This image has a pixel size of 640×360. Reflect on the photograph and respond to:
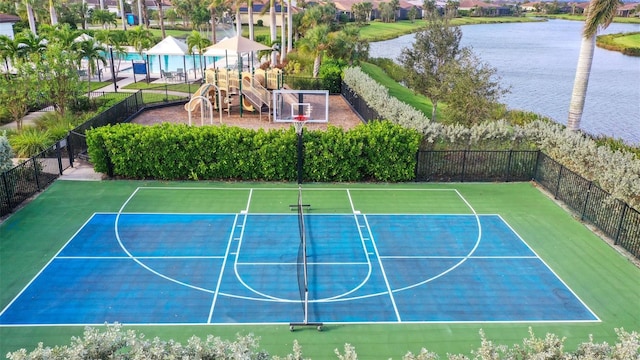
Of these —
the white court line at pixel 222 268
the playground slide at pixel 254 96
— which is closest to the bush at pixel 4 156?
the white court line at pixel 222 268

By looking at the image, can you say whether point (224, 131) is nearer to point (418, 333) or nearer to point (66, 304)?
point (66, 304)

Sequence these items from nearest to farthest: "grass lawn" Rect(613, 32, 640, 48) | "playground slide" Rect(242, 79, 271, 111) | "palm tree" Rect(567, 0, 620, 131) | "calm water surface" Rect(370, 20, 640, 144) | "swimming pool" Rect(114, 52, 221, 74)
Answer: "palm tree" Rect(567, 0, 620, 131), "playground slide" Rect(242, 79, 271, 111), "calm water surface" Rect(370, 20, 640, 144), "swimming pool" Rect(114, 52, 221, 74), "grass lawn" Rect(613, 32, 640, 48)

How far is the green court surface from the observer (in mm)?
10602

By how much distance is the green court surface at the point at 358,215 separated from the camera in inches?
417

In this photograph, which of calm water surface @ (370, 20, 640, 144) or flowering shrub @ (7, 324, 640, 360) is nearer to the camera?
flowering shrub @ (7, 324, 640, 360)

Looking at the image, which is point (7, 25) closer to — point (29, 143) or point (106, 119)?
point (106, 119)

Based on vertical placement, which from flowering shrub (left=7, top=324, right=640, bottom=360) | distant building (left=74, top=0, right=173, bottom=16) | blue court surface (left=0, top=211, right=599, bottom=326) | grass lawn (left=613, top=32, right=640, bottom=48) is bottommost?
blue court surface (left=0, top=211, right=599, bottom=326)

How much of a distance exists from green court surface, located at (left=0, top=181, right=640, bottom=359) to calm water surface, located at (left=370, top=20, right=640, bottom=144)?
15.7m

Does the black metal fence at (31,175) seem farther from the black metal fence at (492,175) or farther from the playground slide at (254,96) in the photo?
the playground slide at (254,96)

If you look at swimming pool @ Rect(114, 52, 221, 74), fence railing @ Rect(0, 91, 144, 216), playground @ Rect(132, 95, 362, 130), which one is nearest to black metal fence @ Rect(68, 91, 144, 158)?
fence railing @ Rect(0, 91, 144, 216)

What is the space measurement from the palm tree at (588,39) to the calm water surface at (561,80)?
8.08 meters

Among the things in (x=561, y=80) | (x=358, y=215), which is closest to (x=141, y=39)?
(x=358, y=215)

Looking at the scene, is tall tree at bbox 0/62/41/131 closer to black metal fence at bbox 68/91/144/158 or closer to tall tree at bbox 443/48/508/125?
black metal fence at bbox 68/91/144/158

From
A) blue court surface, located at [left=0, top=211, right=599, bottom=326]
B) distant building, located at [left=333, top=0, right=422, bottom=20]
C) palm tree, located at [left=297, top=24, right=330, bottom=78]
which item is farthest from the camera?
distant building, located at [left=333, top=0, right=422, bottom=20]
